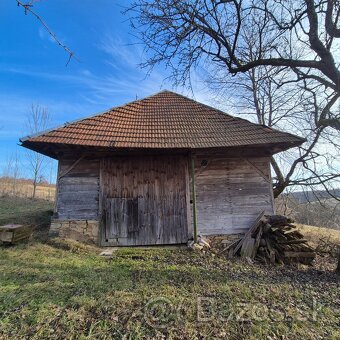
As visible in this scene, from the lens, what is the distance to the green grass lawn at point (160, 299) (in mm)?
3264

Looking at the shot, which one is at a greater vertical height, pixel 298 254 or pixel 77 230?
pixel 77 230

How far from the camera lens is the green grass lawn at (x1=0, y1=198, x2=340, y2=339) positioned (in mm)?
3264

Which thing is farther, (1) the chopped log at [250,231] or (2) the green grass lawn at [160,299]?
(1) the chopped log at [250,231]

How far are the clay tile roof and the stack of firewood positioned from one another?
241 cm

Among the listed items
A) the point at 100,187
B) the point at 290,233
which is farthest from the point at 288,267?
the point at 100,187

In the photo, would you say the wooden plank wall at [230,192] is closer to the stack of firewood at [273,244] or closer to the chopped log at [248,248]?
the stack of firewood at [273,244]

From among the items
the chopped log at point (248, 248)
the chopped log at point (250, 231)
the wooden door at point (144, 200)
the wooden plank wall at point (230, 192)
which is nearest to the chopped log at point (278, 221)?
the chopped log at point (250, 231)

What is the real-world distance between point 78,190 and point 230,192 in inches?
190

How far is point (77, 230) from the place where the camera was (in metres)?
7.93

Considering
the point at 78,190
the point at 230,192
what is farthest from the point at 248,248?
the point at 78,190

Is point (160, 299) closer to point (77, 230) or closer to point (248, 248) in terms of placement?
point (248, 248)

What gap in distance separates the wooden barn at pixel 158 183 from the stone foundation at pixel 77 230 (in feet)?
0.10

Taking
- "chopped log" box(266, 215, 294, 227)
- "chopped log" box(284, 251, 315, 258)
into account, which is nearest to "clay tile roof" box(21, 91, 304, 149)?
"chopped log" box(266, 215, 294, 227)

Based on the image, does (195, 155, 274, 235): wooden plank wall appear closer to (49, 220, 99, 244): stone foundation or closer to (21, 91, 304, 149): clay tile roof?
(21, 91, 304, 149): clay tile roof
